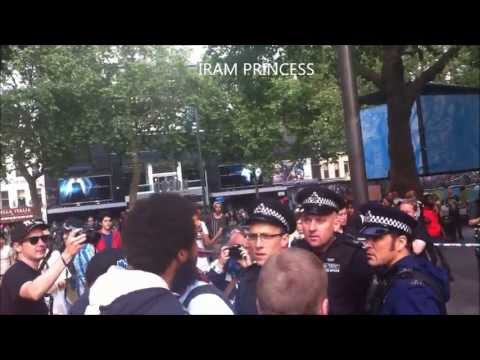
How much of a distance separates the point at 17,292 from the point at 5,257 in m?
1.14

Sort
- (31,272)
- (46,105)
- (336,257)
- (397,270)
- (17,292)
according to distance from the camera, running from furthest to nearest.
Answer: (46,105) → (31,272) → (17,292) → (336,257) → (397,270)

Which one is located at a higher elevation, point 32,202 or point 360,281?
point 32,202

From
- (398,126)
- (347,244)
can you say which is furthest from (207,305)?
(398,126)

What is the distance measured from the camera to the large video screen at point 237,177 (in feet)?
13.3

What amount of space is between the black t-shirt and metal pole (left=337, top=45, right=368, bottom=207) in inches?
92.0

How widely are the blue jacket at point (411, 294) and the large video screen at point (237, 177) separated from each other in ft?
6.96

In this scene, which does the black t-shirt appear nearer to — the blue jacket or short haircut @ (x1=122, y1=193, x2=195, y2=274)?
short haircut @ (x1=122, y1=193, x2=195, y2=274)

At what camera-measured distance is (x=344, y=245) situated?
2.49 m

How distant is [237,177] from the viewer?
4070mm

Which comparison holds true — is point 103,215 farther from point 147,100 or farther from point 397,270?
point 397,270

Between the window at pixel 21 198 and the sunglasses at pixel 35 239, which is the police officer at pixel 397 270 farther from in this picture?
the window at pixel 21 198
